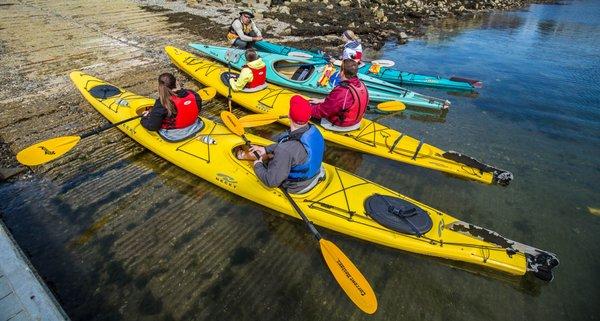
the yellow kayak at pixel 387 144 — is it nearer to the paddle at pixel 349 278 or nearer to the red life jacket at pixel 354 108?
the red life jacket at pixel 354 108

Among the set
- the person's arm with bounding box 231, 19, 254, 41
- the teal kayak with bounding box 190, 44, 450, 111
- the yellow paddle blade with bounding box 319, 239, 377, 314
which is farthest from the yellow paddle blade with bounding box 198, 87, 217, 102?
the yellow paddle blade with bounding box 319, 239, 377, 314

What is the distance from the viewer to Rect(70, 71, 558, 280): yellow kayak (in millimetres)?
4002

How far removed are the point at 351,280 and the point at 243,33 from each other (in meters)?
8.58

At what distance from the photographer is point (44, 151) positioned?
5.04m

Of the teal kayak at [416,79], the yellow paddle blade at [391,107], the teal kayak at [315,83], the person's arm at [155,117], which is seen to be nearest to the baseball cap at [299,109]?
the person's arm at [155,117]

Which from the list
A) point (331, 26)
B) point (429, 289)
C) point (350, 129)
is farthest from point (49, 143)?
point (331, 26)

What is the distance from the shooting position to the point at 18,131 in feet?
20.2

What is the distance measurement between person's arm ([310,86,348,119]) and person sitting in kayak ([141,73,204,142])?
2168mm

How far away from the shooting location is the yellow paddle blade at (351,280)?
3428mm

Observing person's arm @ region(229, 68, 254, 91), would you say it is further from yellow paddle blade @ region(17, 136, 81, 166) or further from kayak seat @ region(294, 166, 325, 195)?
kayak seat @ region(294, 166, 325, 195)

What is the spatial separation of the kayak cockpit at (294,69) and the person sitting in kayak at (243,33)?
1901 mm

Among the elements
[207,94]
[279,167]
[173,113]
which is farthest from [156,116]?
[279,167]

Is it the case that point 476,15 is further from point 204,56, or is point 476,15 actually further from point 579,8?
point 204,56

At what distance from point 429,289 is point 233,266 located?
7.63 ft
